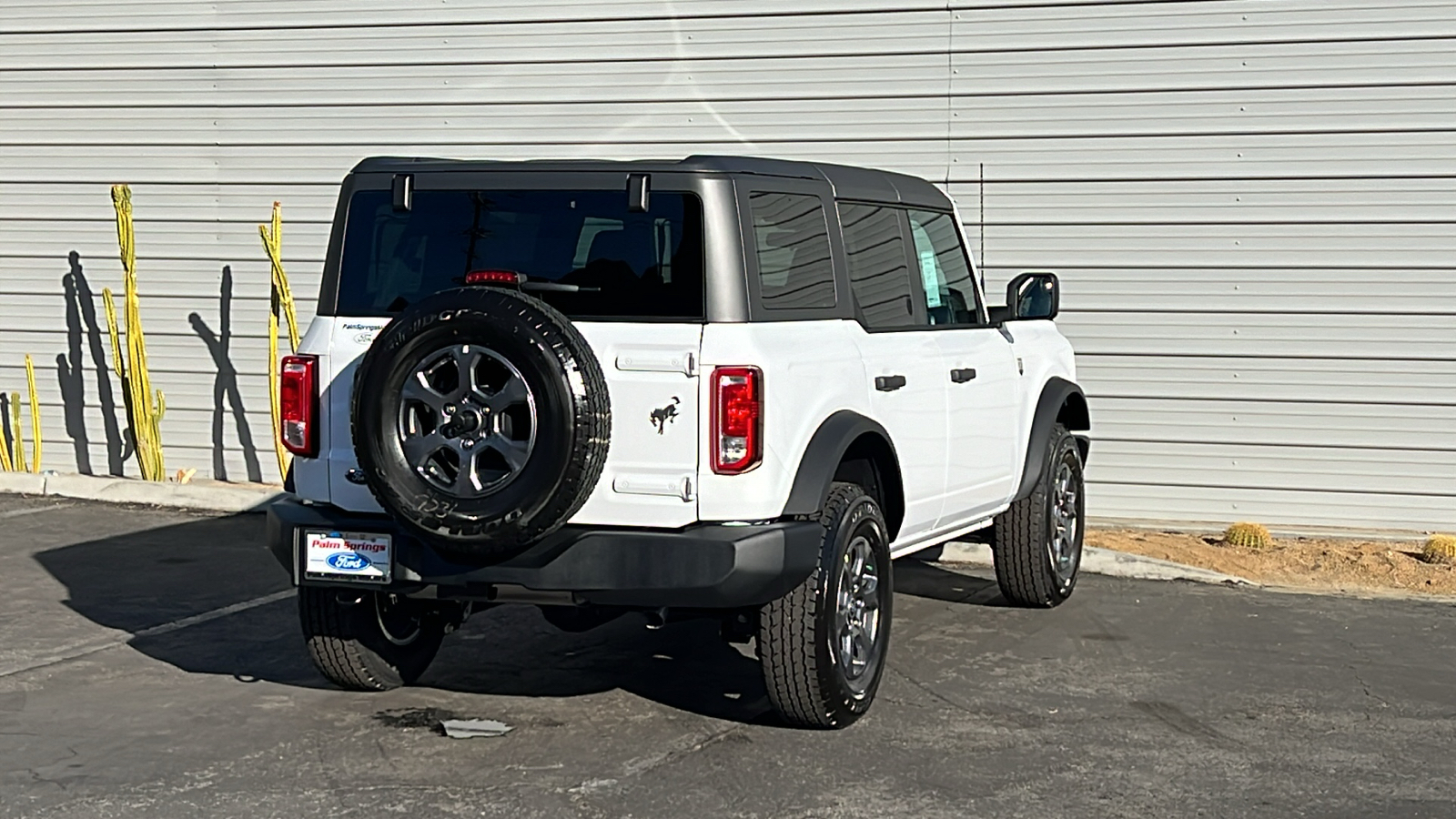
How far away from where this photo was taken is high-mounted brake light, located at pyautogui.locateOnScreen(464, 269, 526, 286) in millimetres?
5836

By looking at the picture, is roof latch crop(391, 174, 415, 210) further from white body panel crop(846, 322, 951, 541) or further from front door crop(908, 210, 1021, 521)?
front door crop(908, 210, 1021, 521)

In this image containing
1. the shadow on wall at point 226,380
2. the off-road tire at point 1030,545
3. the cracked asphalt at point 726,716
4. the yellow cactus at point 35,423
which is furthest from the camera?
the shadow on wall at point 226,380

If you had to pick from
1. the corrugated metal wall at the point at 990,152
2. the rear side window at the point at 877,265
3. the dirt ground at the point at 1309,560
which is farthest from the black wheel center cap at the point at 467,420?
the corrugated metal wall at the point at 990,152

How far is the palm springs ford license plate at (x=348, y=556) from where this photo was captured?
19.2ft

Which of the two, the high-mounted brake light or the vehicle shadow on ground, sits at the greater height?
the high-mounted brake light

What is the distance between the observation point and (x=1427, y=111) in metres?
10.0

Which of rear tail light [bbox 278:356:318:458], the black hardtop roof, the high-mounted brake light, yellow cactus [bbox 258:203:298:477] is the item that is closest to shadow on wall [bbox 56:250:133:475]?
yellow cactus [bbox 258:203:298:477]

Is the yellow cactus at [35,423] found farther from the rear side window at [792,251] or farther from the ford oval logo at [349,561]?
the rear side window at [792,251]

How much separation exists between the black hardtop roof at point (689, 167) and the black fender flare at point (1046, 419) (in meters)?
1.49

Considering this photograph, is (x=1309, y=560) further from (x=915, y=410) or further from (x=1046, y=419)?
(x=915, y=410)

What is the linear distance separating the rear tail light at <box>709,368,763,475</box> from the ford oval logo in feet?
3.92

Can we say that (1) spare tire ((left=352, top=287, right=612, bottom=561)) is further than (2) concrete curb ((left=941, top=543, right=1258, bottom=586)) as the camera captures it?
No

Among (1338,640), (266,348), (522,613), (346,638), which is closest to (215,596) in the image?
(522,613)

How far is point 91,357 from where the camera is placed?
12695mm
